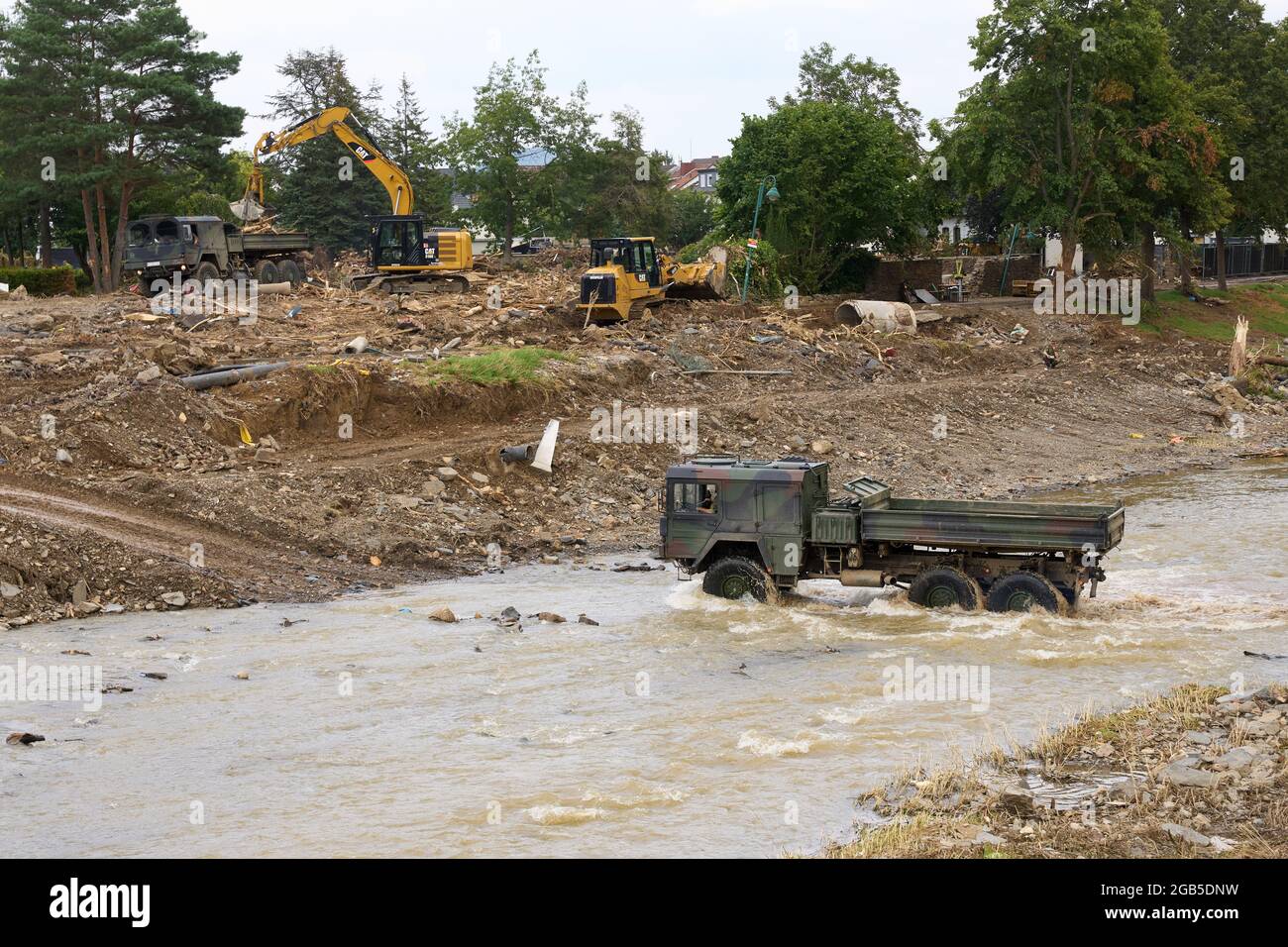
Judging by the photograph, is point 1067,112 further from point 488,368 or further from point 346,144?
point 488,368

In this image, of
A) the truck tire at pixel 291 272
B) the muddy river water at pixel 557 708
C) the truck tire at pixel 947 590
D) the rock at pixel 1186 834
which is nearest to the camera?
the rock at pixel 1186 834

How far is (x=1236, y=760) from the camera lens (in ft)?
36.9

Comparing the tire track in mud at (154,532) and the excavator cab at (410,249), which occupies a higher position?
the excavator cab at (410,249)

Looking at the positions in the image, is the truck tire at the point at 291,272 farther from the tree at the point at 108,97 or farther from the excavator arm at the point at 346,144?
the tree at the point at 108,97

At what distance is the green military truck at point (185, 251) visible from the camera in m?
38.0

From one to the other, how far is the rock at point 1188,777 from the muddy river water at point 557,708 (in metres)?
2.03

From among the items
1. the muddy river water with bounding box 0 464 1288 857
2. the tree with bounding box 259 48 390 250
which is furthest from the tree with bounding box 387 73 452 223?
the muddy river water with bounding box 0 464 1288 857

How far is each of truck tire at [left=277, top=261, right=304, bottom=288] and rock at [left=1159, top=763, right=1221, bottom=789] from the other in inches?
1452

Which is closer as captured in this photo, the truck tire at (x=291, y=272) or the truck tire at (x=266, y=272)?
the truck tire at (x=266, y=272)

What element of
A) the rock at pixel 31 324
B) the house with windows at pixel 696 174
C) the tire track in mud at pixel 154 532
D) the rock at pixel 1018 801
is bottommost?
the rock at pixel 1018 801

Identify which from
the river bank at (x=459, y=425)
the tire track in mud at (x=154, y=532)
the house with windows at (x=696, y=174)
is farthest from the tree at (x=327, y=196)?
the house with windows at (x=696, y=174)

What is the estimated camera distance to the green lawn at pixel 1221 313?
48.1 metres

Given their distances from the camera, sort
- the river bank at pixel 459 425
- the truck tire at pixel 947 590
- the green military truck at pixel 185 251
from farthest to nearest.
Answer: the green military truck at pixel 185 251, the river bank at pixel 459 425, the truck tire at pixel 947 590

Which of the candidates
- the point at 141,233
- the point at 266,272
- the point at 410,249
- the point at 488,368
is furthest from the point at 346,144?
the point at 488,368
